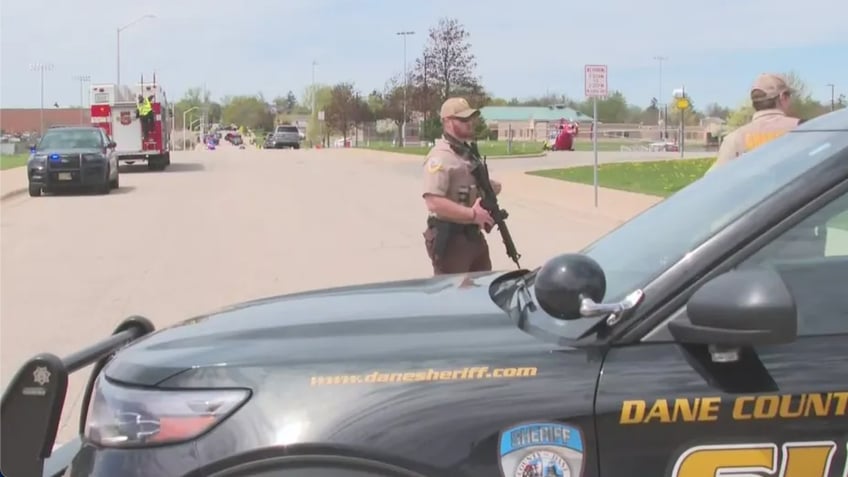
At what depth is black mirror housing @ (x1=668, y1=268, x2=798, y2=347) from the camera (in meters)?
2.14

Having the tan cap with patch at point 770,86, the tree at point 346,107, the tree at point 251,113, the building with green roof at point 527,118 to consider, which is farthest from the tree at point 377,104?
the tan cap with patch at point 770,86

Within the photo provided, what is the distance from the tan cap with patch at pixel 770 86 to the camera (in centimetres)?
638

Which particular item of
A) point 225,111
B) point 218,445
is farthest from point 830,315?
point 225,111

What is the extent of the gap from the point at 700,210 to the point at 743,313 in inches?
30.6

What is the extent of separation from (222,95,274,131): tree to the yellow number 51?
14575 cm

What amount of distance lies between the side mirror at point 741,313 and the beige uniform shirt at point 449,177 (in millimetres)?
3576

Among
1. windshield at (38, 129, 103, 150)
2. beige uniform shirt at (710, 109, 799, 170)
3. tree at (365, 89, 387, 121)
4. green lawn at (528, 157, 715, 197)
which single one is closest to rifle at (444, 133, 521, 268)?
beige uniform shirt at (710, 109, 799, 170)

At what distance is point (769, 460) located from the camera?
7.18 ft

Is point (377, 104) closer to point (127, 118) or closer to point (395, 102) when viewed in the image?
point (395, 102)

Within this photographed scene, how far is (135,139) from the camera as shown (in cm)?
3294

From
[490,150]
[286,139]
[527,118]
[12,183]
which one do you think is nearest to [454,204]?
[12,183]

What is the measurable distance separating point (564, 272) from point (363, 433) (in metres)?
0.66

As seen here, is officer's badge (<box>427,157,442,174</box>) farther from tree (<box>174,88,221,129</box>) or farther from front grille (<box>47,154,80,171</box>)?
tree (<box>174,88,221,129</box>)

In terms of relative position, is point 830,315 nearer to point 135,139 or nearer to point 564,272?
point 564,272
